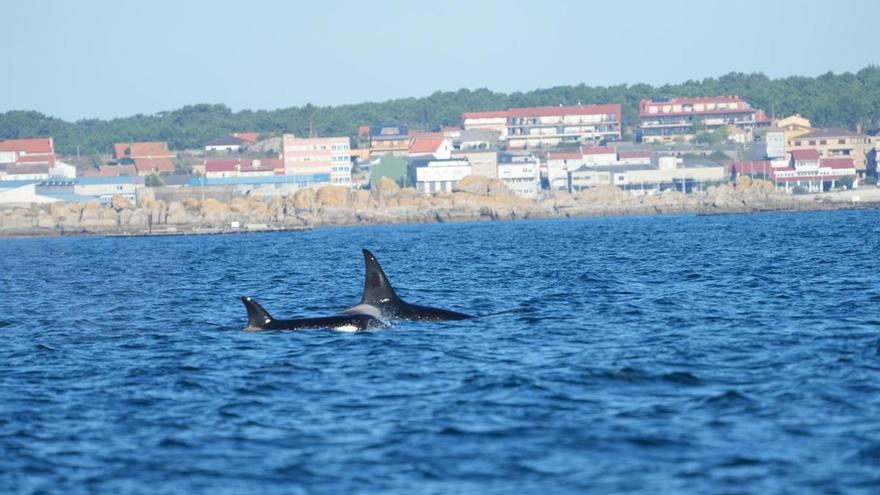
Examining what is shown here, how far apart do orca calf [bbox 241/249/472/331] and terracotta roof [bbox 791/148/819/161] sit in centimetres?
17037

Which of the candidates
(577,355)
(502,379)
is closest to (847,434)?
(502,379)

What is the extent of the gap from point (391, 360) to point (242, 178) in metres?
171

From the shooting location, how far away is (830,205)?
156375 mm

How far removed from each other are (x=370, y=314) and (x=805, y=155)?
17265 cm

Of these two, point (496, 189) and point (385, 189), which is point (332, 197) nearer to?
point (385, 189)

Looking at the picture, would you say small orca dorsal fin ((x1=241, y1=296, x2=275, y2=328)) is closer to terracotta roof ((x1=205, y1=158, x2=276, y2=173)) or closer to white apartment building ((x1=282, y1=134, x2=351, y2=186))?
white apartment building ((x1=282, y1=134, x2=351, y2=186))

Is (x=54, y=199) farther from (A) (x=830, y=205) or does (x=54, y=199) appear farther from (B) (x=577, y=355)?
(B) (x=577, y=355)

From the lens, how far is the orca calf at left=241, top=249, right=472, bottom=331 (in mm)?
26891

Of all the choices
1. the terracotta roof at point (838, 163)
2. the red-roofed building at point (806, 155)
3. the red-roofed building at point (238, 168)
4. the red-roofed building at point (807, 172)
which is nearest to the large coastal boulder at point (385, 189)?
the red-roofed building at point (238, 168)

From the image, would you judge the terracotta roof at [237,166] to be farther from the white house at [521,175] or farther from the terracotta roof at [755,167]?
the terracotta roof at [755,167]

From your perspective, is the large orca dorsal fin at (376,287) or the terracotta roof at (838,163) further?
the terracotta roof at (838,163)

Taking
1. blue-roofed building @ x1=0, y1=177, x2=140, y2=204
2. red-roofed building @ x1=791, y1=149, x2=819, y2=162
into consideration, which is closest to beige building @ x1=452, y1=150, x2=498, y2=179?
red-roofed building @ x1=791, y1=149, x2=819, y2=162

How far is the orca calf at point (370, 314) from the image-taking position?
26.9m

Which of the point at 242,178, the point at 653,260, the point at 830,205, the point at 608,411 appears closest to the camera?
the point at 608,411
